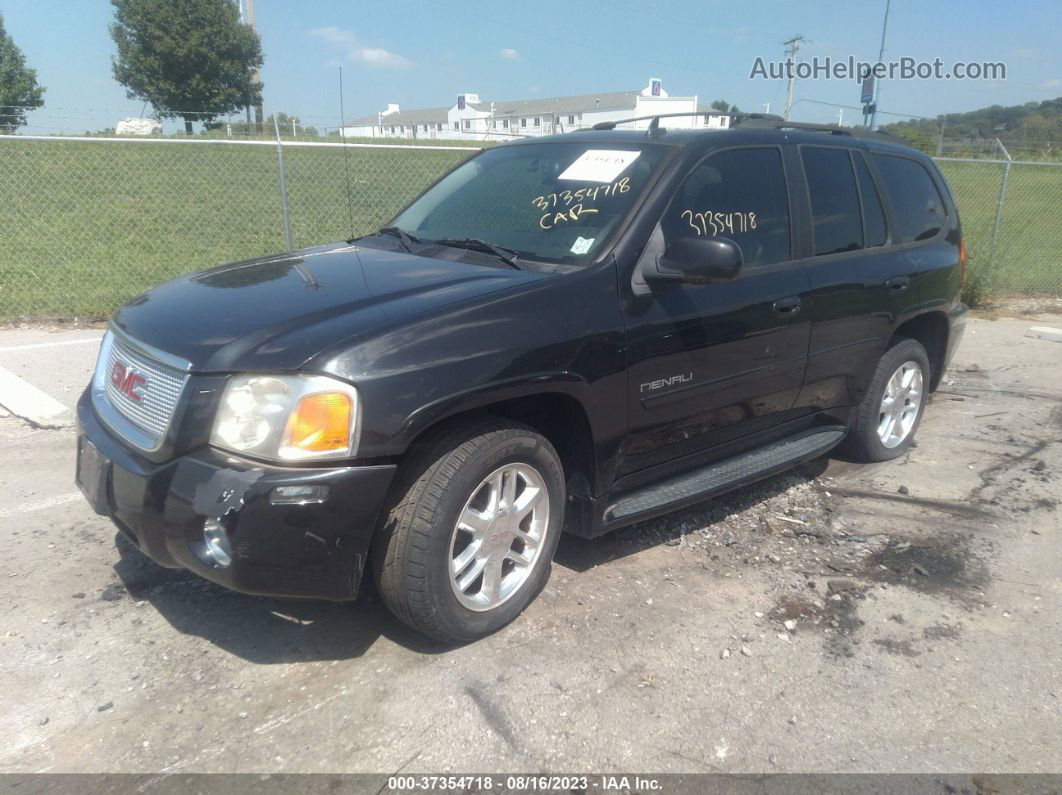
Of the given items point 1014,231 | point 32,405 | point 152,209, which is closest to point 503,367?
point 32,405

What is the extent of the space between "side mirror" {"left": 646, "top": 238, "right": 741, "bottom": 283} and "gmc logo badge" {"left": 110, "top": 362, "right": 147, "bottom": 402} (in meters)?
1.95

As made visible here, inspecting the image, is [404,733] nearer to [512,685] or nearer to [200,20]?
[512,685]

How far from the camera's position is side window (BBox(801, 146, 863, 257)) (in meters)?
4.24

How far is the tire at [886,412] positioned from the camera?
16.0 ft

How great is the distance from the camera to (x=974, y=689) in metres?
2.97

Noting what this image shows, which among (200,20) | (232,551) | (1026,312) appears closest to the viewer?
→ (232,551)

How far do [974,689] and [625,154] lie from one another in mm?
2557

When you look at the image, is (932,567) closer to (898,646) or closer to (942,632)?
(942,632)

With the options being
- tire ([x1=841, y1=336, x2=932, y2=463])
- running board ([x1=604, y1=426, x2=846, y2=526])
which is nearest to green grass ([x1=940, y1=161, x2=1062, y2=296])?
tire ([x1=841, y1=336, x2=932, y2=463])

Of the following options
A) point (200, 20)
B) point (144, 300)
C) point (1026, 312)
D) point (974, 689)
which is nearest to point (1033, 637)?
point (974, 689)

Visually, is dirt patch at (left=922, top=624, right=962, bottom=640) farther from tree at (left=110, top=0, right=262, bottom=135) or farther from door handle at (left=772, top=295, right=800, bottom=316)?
tree at (left=110, top=0, right=262, bottom=135)

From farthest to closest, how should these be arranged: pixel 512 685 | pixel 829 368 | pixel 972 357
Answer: pixel 972 357 → pixel 829 368 → pixel 512 685

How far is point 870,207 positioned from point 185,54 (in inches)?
1779

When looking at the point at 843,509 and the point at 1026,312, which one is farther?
the point at 1026,312
